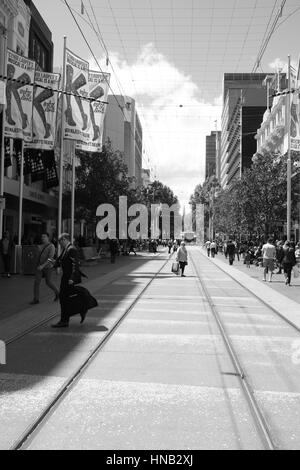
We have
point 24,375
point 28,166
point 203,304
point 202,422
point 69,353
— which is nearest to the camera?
point 202,422

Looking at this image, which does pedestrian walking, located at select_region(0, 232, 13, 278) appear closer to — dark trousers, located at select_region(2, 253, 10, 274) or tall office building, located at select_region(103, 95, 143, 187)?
dark trousers, located at select_region(2, 253, 10, 274)

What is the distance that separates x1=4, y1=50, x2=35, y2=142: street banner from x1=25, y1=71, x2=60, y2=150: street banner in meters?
0.55

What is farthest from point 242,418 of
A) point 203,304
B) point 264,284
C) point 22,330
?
point 264,284

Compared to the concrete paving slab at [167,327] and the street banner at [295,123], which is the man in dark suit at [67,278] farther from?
the street banner at [295,123]

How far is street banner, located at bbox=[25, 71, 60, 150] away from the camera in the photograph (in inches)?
819

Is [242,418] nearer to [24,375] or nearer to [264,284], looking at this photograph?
[24,375]

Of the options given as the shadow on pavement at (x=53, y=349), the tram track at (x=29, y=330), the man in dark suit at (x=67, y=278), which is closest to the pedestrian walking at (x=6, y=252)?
the shadow on pavement at (x=53, y=349)

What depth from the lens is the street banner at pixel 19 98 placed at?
772 inches

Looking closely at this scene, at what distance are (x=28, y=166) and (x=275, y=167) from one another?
16509 mm

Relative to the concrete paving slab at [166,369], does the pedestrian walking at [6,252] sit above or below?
above

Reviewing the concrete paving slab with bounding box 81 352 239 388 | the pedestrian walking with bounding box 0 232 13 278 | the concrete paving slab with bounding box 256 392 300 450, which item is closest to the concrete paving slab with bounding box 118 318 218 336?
the concrete paving slab with bounding box 81 352 239 388

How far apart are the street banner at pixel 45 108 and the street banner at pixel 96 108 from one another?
1594 millimetres

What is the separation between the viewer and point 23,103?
66.1ft

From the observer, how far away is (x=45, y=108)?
2147 centimetres
